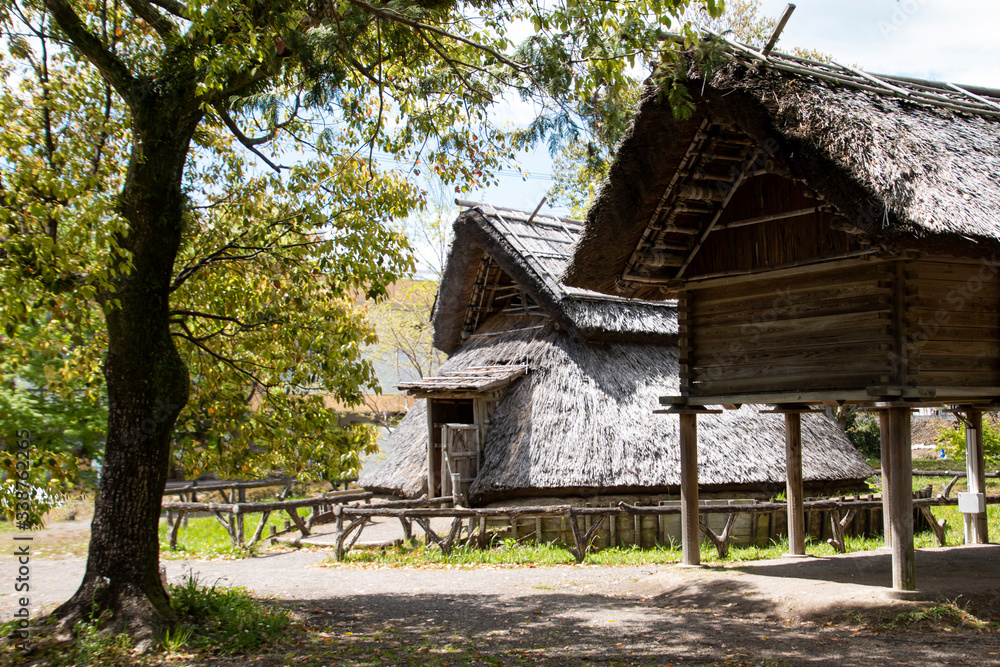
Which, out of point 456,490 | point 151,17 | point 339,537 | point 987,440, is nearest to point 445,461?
point 456,490

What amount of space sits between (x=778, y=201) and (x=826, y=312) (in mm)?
1547

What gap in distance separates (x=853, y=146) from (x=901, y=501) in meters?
3.70

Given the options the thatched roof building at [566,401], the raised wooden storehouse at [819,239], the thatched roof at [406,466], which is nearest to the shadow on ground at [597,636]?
the raised wooden storehouse at [819,239]

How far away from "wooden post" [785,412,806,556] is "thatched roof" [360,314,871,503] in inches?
114

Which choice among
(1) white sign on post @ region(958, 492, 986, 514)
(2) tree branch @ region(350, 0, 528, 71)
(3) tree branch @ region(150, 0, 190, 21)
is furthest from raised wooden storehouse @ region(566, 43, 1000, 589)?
(3) tree branch @ region(150, 0, 190, 21)

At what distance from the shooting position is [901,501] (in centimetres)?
859

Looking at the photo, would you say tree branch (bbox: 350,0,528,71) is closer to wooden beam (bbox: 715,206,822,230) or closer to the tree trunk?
the tree trunk

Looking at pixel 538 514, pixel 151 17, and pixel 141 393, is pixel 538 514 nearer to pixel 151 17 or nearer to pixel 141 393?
pixel 141 393

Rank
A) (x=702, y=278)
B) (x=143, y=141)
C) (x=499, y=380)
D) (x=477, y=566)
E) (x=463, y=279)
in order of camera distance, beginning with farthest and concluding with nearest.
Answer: (x=463, y=279), (x=499, y=380), (x=477, y=566), (x=702, y=278), (x=143, y=141)

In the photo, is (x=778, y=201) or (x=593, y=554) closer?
(x=778, y=201)

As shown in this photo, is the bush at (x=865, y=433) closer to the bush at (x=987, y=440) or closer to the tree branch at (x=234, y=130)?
the bush at (x=987, y=440)

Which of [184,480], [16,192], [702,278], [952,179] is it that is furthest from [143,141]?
[184,480]

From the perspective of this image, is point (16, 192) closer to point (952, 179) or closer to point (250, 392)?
point (250, 392)

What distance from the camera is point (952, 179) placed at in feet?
26.3
